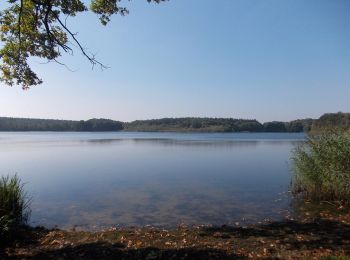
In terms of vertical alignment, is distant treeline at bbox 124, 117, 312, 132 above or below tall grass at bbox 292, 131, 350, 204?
above

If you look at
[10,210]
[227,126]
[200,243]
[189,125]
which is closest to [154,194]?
[10,210]

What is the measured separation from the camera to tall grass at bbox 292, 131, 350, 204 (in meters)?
15.4

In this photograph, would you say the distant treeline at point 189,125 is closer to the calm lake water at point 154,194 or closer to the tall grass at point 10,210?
the calm lake water at point 154,194

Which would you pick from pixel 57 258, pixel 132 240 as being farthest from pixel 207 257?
pixel 57 258

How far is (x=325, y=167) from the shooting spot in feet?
54.0

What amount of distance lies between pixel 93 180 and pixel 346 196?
18.1m

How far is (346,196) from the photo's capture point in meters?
15.6

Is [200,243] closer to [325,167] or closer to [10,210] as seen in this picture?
[10,210]

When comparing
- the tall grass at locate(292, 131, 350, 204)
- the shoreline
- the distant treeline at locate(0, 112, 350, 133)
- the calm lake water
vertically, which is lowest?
the calm lake water

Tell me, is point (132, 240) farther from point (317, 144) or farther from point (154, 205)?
point (317, 144)

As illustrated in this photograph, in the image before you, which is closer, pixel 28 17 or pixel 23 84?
pixel 28 17

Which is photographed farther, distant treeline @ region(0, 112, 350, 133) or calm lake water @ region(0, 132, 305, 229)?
distant treeline @ region(0, 112, 350, 133)

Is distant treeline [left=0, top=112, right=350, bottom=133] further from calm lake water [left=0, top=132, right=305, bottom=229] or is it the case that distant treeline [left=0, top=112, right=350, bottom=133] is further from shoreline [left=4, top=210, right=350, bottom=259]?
shoreline [left=4, top=210, right=350, bottom=259]

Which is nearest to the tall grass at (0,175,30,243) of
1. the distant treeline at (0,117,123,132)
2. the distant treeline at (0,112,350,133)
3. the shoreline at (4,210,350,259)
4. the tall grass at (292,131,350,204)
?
the shoreline at (4,210,350,259)
